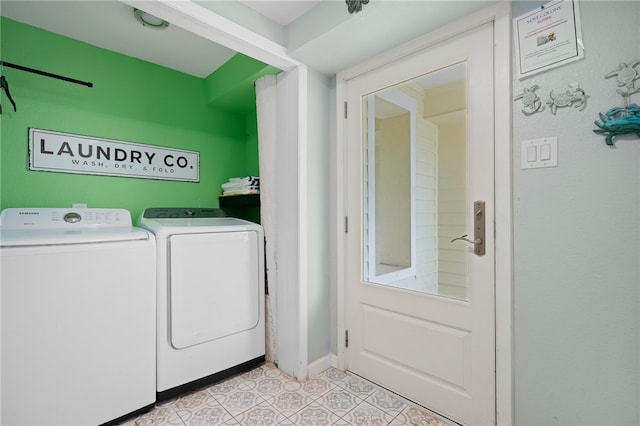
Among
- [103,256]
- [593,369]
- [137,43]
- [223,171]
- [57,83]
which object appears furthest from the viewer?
[223,171]

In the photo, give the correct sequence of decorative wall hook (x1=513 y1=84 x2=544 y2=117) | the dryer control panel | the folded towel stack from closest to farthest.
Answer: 1. decorative wall hook (x1=513 y1=84 x2=544 y2=117)
2. the dryer control panel
3. the folded towel stack

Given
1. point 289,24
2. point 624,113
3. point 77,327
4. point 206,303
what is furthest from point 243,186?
point 624,113

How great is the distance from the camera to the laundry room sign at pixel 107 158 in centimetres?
209

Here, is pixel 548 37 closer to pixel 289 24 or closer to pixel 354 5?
pixel 354 5

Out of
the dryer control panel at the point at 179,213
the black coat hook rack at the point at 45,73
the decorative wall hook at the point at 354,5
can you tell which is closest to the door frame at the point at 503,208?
the decorative wall hook at the point at 354,5

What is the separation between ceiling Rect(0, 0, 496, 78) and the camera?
1.52 m

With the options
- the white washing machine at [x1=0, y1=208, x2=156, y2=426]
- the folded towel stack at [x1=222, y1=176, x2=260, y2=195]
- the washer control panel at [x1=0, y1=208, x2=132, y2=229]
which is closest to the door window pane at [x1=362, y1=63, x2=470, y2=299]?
the folded towel stack at [x1=222, y1=176, x2=260, y2=195]

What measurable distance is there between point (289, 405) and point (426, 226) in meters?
1.34

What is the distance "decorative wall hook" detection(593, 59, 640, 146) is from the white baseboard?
6.59ft

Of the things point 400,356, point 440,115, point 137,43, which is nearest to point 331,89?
point 440,115

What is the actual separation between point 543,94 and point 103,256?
226 cm

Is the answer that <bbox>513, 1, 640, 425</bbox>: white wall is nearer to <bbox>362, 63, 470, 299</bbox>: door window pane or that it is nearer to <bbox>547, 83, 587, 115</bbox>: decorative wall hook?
<bbox>547, 83, 587, 115</bbox>: decorative wall hook

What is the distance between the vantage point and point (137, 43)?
7.50 feet

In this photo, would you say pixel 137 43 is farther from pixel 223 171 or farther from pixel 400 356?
pixel 400 356
